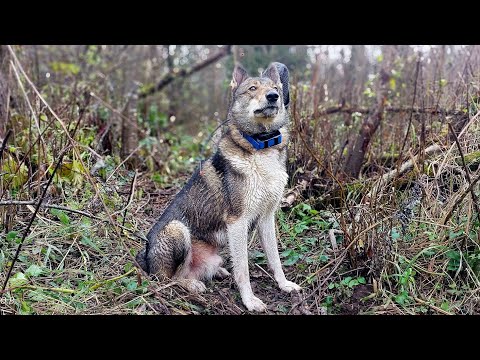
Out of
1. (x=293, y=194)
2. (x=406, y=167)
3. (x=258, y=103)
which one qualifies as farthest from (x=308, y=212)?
(x=258, y=103)

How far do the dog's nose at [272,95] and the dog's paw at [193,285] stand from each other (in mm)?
1924

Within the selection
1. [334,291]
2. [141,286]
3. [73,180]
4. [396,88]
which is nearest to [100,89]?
[73,180]

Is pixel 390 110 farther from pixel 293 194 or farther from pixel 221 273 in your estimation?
pixel 221 273

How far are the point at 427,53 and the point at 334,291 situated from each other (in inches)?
227

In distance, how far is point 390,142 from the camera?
6727 mm

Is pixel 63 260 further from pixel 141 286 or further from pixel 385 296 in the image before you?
pixel 385 296

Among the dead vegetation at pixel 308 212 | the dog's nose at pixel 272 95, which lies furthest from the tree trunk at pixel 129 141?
the dog's nose at pixel 272 95

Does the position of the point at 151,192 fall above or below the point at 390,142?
below

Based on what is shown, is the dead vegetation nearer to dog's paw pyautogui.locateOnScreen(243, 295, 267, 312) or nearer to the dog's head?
dog's paw pyautogui.locateOnScreen(243, 295, 267, 312)

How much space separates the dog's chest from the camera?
4547 mm

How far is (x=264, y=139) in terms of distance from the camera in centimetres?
470

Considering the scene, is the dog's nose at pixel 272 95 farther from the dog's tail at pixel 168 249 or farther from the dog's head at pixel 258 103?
the dog's tail at pixel 168 249

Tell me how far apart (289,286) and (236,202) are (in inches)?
39.3

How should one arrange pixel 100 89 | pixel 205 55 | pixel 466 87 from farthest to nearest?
pixel 205 55 < pixel 100 89 < pixel 466 87
